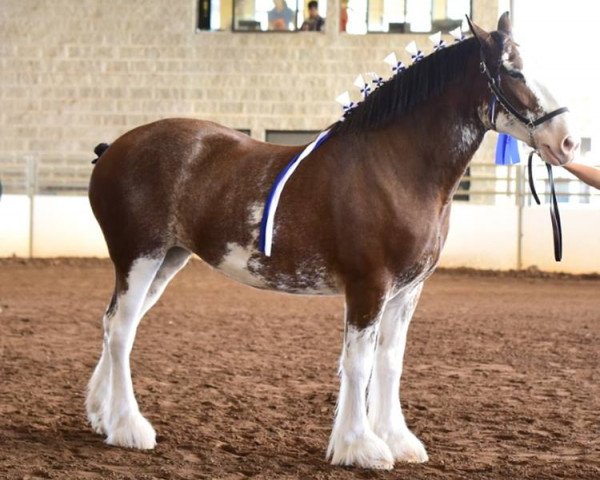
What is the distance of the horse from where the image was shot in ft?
13.6

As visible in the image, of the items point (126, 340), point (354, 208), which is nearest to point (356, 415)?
point (354, 208)

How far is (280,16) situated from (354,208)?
1415cm

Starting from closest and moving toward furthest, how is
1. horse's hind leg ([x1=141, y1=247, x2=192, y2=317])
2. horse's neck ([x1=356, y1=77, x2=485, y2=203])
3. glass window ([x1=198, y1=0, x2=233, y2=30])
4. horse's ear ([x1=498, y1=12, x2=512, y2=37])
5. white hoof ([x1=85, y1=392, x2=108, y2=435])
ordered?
horse's ear ([x1=498, y1=12, x2=512, y2=37])
horse's neck ([x1=356, y1=77, x2=485, y2=203])
white hoof ([x1=85, y1=392, x2=108, y2=435])
horse's hind leg ([x1=141, y1=247, x2=192, y2=317])
glass window ([x1=198, y1=0, x2=233, y2=30])

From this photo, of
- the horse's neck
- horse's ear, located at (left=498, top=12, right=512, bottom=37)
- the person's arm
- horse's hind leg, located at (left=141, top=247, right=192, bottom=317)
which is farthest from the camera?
horse's hind leg, located at (left=141, top=247, right=192, bottom=317)

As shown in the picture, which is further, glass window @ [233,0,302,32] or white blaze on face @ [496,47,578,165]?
glass window @ [233,0,302,32]

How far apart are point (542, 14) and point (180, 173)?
16.8 metres

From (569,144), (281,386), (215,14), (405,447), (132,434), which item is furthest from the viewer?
(215,14)

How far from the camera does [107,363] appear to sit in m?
4.85

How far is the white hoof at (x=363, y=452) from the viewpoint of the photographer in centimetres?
417

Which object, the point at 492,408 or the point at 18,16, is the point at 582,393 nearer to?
the point at 492,408

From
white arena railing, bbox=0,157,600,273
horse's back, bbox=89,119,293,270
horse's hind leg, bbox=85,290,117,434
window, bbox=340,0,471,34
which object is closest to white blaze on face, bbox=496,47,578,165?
horse's back, bbox=89,119,293,270

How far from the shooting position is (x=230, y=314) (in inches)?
379

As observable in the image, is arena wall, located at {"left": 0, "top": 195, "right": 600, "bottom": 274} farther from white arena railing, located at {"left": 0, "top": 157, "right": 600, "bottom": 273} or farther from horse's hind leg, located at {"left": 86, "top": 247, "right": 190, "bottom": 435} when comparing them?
horse's hind leg, located at {"left": 86, "top": 247, "right": 190, "bottom": 435}

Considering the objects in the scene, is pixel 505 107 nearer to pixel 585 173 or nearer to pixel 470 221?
pixel 585 173
